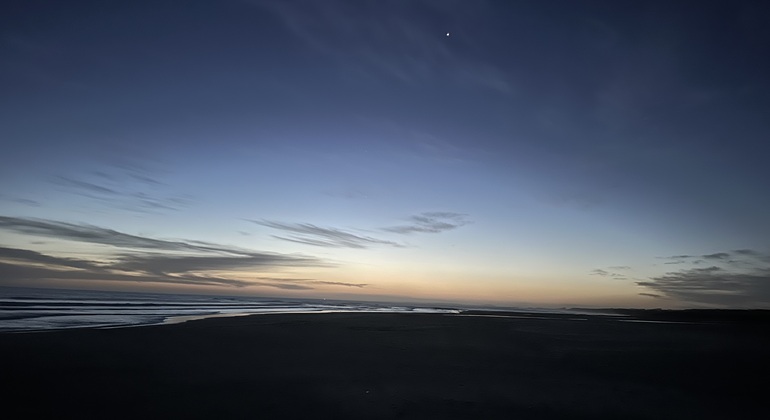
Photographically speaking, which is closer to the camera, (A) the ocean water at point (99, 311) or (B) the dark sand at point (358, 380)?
(B) the dark sand at point (358, 380)

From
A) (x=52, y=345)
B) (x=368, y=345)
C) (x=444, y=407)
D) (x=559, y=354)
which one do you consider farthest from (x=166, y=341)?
(x=559, y=354)

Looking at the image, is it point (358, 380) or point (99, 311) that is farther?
point (99, 311)

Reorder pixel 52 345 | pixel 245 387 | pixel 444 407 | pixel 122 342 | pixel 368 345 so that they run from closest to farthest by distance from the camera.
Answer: pixel 444 407
pixel 245 387
pixel 52 345
pixel 122 342
pixel 368 345

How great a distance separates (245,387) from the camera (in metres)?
9.12

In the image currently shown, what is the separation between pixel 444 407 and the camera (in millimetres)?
8133

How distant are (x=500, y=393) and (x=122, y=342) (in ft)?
46.7

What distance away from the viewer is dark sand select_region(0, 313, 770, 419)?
7.76 m

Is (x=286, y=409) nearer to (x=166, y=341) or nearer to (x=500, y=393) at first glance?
(x=500, y=393)

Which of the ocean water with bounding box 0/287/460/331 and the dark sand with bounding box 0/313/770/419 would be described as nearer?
the dark sand with bounding box 0/313/770/419

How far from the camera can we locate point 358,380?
403 inches

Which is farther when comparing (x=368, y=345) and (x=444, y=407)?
(x=368, y=345)

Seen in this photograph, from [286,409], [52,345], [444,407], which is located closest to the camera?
[286,409]

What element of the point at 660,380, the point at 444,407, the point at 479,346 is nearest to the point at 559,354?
the point at 479,346

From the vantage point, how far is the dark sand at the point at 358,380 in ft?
25.5
